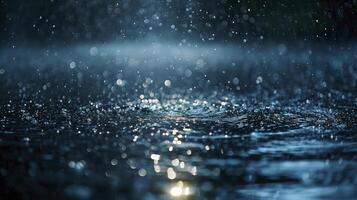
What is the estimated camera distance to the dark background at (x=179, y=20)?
21703 millimetres

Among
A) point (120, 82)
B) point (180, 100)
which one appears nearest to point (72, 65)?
point (120, 82)

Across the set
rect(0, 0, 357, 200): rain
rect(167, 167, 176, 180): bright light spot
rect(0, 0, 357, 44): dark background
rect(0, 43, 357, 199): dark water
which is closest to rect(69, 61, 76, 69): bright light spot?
rect(0, 0, 357, 200): rain

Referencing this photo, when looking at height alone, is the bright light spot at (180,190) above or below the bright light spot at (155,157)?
below

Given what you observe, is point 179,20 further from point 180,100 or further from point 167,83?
point 180,100

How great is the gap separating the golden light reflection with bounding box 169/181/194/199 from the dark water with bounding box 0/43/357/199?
10 millimetres

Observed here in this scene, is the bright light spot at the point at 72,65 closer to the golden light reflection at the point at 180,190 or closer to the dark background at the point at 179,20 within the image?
the dark background at the point at 179,20

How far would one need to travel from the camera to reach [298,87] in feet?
37.4

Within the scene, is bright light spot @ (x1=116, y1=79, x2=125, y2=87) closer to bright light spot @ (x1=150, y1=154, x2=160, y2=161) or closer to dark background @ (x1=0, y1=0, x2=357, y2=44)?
bright light spot @ (x1=150, y1=154, x2=160, y2=161)

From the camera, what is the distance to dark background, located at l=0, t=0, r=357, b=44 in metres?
21.7

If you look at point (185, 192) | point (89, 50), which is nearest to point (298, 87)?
point (185, 192)

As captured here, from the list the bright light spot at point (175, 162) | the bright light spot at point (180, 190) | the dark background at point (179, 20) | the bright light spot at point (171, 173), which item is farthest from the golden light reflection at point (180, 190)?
the dark background at point (179, 20)

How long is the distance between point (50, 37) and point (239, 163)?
18.7 m

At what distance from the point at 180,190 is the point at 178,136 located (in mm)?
2085

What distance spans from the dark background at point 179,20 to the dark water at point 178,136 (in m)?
7.95
